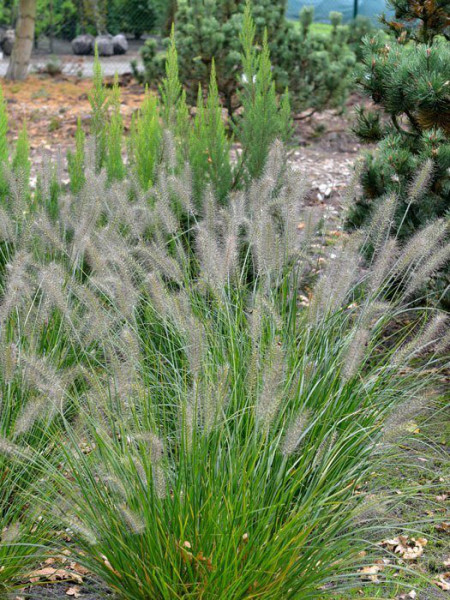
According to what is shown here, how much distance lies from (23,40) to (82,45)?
678cm

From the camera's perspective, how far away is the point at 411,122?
4.53m

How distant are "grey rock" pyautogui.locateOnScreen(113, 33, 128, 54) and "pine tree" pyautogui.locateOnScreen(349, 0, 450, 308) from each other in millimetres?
15240

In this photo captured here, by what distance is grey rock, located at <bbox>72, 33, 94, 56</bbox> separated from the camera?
1867 centimetres

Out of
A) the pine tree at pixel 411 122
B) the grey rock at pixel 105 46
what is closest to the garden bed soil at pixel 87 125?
the pine tree at pixel 411 122

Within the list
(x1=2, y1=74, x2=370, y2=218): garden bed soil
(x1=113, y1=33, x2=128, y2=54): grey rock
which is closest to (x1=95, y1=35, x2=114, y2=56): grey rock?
(x1=113, y1=33, x2=128, y2=54): grey rock

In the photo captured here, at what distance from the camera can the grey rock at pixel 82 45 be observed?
61.3ft

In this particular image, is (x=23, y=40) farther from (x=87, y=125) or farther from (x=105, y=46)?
(x=105, y=46)

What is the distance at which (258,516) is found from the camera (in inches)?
94.9

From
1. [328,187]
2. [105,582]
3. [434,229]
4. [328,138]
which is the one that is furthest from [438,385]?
[328,138]

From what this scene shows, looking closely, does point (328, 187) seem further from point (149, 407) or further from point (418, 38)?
point (149, 407)

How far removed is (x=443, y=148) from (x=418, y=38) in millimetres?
1150

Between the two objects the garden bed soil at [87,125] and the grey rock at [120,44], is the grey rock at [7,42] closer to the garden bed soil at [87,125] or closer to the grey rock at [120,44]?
the grey rock at [120,44]

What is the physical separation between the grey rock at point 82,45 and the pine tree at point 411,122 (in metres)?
15.1

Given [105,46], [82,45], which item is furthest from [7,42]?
[105,46]
